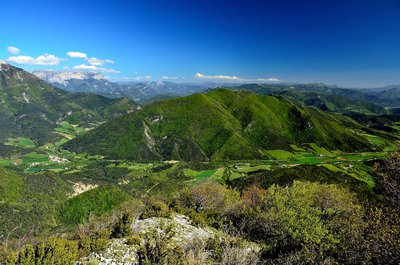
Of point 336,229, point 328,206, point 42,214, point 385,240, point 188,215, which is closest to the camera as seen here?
point 385,240

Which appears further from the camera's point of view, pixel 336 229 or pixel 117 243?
pixel 336 229

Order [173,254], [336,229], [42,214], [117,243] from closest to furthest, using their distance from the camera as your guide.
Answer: [173,254]
[117,243]
[336,229]
[42,214]

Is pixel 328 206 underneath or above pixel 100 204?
above

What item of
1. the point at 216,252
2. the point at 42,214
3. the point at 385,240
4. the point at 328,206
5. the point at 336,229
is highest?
the point at 385,240

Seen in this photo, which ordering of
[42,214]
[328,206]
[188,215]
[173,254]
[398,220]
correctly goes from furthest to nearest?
[42,214]
[328,206]
[188,215]
[173,254]
[398,220]

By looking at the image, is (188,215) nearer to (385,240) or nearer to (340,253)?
(340,253)

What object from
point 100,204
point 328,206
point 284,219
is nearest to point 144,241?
point 284,219

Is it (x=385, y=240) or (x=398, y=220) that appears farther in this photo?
(x=398, y=220)

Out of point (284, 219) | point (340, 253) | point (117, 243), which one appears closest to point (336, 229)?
point (284, 219)

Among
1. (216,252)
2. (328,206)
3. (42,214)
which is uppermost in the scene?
(216,252)

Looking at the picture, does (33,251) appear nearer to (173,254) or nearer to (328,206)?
(173,254)
